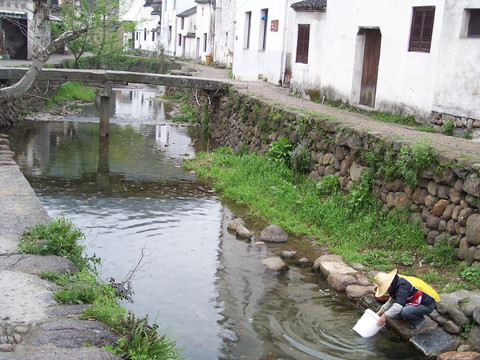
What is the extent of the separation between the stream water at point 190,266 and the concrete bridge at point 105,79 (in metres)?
2.44

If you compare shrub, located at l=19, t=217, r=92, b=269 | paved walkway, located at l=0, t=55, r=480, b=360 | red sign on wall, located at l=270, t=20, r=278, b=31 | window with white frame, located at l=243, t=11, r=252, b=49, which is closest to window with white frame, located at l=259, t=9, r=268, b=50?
red sign on wall, located at l=270, t=20, r=278, b=31

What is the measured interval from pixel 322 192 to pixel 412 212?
8.47 ft

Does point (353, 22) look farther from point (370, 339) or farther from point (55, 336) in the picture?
point (55, 336)

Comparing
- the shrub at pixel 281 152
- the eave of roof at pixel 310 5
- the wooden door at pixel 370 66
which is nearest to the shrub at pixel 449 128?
the wooden door at pixel 370 66

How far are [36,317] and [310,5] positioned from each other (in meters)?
15.0

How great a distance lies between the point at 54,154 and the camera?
16453mm

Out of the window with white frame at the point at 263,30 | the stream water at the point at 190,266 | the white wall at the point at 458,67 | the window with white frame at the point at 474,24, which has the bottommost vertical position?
the stream water at the point at 190,266

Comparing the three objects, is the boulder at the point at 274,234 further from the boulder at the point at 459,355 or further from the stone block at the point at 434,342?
the boulder at the point at 459,355

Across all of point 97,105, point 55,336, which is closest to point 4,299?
point 55,336

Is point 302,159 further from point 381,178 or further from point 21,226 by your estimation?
point 21,226

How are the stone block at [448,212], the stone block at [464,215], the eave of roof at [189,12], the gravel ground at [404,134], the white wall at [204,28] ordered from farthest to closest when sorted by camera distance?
the eave of roof at [189,12], the white wall at [204,28], the gravel ground at [404,134], the stone block at [448,212], the stone block at [464,215]

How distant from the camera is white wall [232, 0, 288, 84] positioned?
21.3 m

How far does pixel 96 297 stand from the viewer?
18.1ft

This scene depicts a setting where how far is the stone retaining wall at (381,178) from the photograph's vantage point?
7.81 metres
